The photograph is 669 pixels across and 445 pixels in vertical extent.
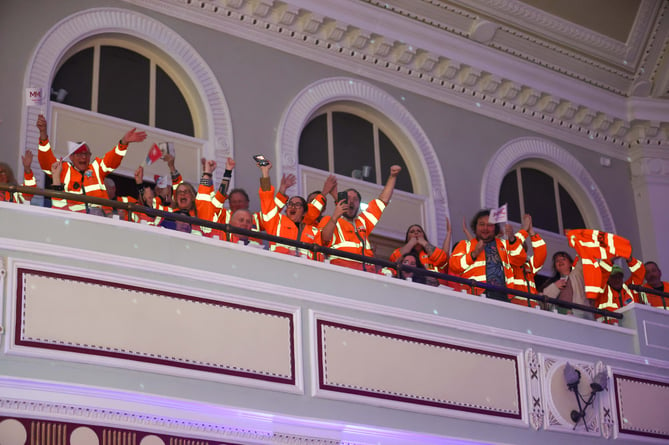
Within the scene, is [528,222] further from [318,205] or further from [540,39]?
[540,39]

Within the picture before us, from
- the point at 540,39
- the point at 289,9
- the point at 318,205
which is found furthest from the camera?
the point at 540,39

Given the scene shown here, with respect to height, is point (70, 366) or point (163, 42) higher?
point (163, 42)

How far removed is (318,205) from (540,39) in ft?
18.6

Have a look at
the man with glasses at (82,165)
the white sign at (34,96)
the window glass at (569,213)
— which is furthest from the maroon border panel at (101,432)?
the window glass at (569,213)

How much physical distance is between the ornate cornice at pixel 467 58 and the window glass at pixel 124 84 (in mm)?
620

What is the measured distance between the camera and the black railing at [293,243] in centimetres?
901

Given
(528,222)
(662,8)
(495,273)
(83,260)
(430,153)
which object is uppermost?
(662,8)

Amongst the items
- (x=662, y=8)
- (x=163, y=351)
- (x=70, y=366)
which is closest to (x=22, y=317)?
(x=70, y=366)

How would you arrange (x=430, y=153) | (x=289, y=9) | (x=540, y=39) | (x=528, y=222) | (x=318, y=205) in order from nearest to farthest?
(x=318, y=205), (x=528, y=222), (x=289, y=9), (x=430, y=153), (x=540, y=39)

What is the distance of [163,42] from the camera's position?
1280cm

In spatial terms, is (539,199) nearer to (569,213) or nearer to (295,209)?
(569,213)

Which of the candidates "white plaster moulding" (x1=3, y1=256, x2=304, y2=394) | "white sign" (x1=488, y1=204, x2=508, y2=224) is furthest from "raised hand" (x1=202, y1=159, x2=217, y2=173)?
"white sign" (x1=488, y1=204, x2=508, y2=224)

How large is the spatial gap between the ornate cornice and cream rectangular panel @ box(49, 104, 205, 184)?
147cm

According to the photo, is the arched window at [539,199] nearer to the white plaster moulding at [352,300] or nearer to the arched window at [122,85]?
the white plaster moulding at [352,300]
